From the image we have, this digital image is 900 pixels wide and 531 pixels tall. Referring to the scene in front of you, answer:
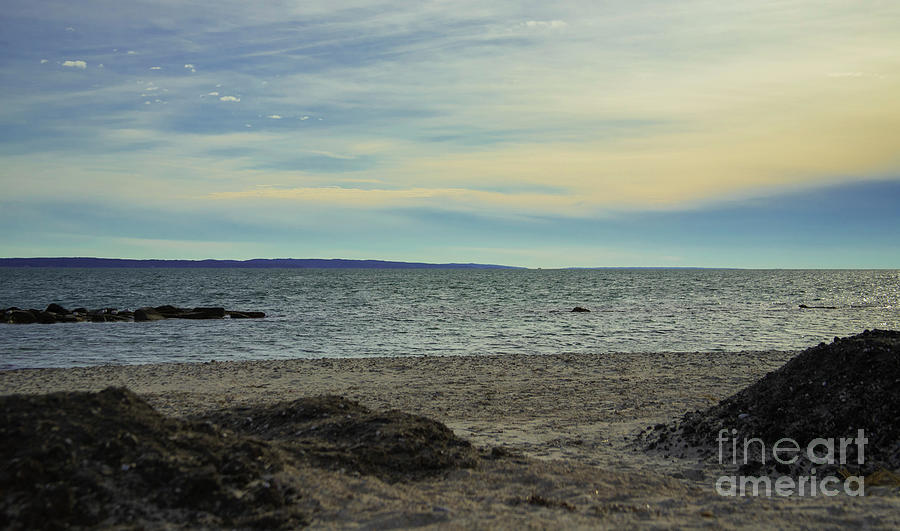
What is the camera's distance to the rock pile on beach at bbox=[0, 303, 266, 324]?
34438 mm

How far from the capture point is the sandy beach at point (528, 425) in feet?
18.8

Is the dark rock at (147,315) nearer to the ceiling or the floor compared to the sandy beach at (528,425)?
nearer to the floor

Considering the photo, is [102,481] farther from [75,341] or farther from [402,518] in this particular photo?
[75,341]

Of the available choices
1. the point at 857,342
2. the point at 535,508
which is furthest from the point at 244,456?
the point at 857,342

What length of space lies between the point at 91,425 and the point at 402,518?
3032 millimetres

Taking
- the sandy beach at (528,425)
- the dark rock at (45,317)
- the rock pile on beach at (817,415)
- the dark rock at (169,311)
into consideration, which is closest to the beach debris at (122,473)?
the sandy beach at (528,425)

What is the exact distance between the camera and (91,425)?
573cm

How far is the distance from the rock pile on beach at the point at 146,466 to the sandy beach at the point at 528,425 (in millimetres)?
311

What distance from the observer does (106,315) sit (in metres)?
36.6

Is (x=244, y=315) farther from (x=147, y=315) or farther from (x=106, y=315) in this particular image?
(x=106, y=315)

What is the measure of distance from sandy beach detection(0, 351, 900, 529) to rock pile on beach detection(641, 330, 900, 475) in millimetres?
610

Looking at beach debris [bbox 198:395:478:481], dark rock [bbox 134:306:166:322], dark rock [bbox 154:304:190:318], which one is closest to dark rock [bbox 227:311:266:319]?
dark rock [bbox 154:304:190:318]

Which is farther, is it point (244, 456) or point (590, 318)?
point (590, 318)

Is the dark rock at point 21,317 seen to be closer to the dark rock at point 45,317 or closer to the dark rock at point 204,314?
the dark rock at point 45,317
